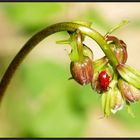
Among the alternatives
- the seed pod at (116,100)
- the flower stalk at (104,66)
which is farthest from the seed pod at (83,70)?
the seed pod at (116,100)

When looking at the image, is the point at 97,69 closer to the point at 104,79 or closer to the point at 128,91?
the point at 104,79

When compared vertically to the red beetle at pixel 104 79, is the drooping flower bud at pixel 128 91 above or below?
below

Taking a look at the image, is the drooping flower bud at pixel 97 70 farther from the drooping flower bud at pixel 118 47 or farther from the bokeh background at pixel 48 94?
the bokeh background at pixel 48 94

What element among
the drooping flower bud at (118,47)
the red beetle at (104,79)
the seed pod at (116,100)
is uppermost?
the drooping flower bud at (118,47)

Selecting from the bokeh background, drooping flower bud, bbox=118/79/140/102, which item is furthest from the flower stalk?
the bokeh background

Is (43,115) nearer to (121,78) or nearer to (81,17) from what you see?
(81,17)

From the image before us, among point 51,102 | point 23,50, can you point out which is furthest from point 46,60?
point 23,50
